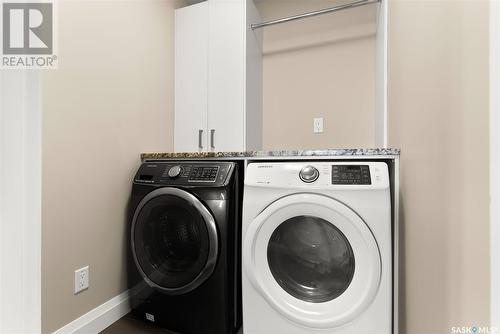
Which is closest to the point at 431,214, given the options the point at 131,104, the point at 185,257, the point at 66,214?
the point at 185,257

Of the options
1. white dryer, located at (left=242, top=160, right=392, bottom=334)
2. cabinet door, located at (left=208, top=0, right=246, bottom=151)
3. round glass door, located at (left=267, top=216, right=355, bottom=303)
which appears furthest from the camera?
cabinet door, located at (left=208, top=0, right=246, bottom=151)

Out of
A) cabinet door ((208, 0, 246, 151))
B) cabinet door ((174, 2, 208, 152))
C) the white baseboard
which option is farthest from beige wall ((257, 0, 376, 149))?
the white baseboard

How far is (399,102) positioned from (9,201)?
146cm

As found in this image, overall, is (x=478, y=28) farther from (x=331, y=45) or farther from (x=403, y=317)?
(x=331, y=45)

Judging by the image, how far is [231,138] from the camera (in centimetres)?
185

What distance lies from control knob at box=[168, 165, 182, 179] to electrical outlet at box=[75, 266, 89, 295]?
0.62 metres

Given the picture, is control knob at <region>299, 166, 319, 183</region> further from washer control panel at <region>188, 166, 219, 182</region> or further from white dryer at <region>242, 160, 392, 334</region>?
washer control panel at <region>188, 166, 219, 182</region>

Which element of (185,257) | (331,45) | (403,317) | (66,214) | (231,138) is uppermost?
(331,45)

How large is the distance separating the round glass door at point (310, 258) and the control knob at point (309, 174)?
18 cm

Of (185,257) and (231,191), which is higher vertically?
(231,191)

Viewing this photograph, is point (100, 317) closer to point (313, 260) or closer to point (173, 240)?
point (173, 240)

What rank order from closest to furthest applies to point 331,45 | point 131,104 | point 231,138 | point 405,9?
point 405,9
point 131,104
point 231,138
point 331,45

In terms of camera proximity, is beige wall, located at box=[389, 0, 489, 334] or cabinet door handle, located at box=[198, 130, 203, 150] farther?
cabinet door handle, located at box=[198, 130, 203, 150]

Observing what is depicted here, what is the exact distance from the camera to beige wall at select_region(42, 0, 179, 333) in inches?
44.9
